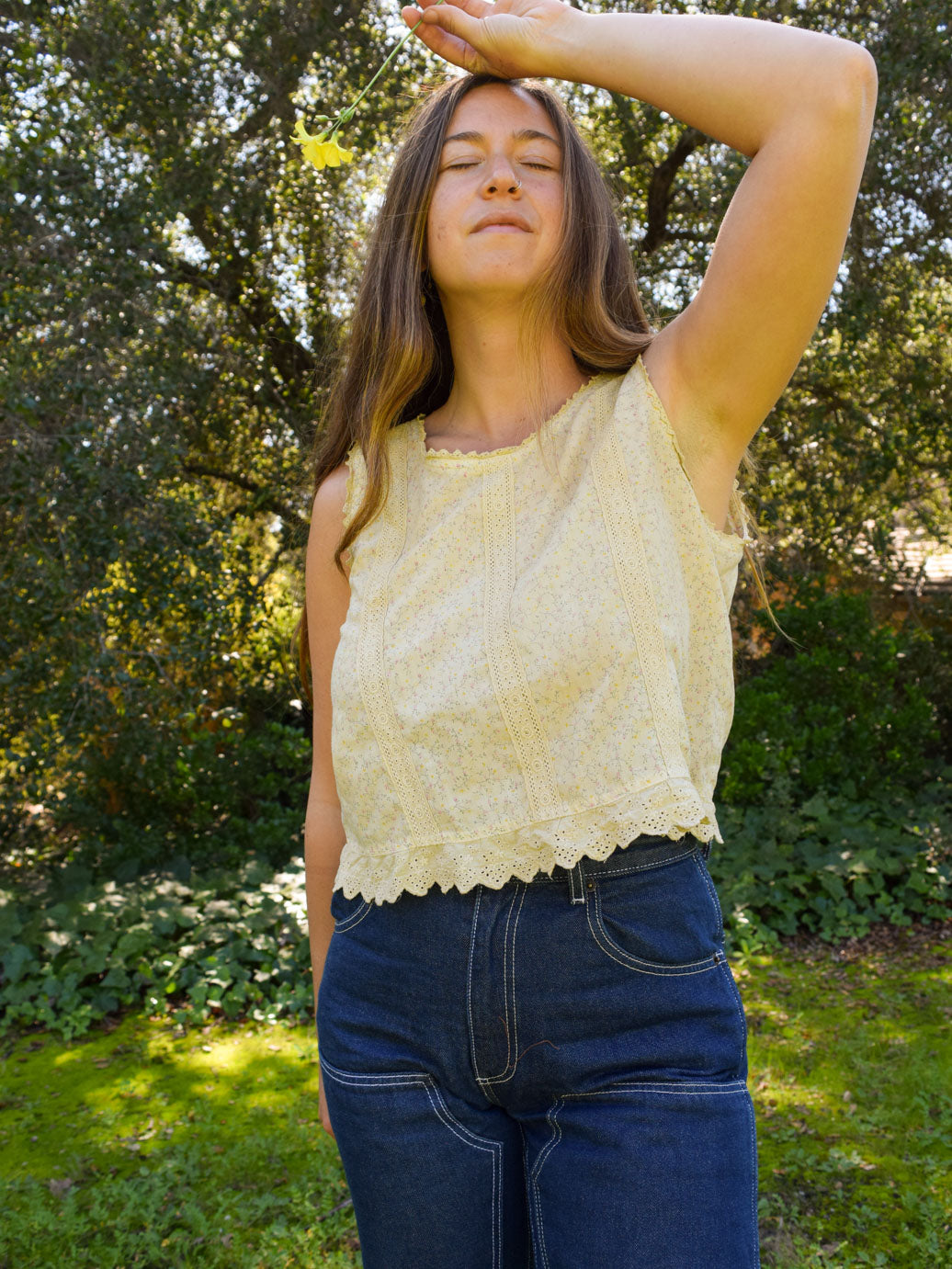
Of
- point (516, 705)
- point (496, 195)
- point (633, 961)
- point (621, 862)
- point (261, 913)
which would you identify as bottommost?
point (261, 913)

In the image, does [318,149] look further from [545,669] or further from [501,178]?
[545,669]

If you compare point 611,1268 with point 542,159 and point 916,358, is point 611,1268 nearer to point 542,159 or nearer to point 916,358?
point 542,159

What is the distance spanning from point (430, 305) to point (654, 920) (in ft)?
3.37

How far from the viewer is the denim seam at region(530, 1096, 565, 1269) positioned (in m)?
1.24

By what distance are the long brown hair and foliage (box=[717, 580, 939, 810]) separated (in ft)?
12.4

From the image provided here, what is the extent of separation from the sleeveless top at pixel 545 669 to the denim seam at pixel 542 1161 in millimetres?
269

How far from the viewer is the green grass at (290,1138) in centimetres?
264

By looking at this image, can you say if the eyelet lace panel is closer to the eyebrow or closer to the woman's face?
the woman's face

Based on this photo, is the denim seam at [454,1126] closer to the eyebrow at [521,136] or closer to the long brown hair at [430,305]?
the long brown hair at [430,305]

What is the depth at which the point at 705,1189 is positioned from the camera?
1.16 m

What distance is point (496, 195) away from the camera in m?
1.53

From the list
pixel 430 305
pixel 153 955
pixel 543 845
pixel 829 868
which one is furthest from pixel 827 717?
pixel 543 845

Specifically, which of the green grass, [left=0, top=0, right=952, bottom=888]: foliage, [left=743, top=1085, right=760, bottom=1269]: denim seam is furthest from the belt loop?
[left=0, top=0, right=952, bottom=888]: foliage

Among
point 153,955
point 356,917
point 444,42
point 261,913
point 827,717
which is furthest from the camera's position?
point 827,717
